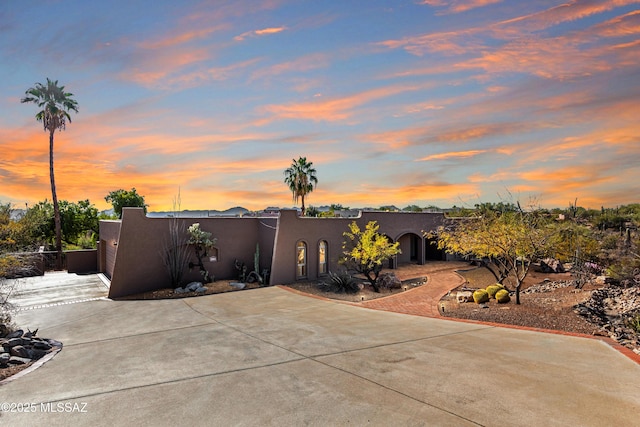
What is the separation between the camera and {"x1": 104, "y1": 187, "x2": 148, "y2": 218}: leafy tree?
4212 centimetres

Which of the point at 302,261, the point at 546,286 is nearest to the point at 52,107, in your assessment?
the point at 302,261

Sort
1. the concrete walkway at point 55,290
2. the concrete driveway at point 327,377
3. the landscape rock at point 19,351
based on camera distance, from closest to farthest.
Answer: the concrete driveway at point 327,377 < the landscape rock at point 19,351 < the concrete walkway at point 55,290

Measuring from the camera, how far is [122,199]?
42.2m

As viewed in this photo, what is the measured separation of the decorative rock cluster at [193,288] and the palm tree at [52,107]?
18074 mm

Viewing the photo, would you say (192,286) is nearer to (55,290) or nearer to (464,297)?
(55,290)

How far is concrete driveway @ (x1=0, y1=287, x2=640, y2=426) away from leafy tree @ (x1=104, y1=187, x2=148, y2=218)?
3456 centimetres

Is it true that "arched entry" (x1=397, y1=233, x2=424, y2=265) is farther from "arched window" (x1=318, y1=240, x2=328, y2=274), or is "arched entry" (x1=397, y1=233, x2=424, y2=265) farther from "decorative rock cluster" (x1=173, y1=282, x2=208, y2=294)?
"decorative rock cluster" (x1=173, y1=282, x2=208, y2=294)

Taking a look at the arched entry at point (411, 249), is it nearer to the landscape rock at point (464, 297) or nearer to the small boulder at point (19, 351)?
the landscape rock at point (464, 297)

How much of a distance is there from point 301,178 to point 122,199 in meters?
22.6

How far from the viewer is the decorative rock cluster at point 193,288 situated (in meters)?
16.9

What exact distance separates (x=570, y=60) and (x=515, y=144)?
5.60 m

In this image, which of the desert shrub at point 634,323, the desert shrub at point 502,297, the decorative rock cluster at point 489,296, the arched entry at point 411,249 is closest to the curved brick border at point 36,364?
the decorative rock cluster at point 489,296

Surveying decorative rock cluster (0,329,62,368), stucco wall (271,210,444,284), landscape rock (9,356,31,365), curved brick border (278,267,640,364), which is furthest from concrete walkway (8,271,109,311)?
curved brick border (278,267,640,364)

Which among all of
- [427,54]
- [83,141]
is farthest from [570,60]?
[83,141]
